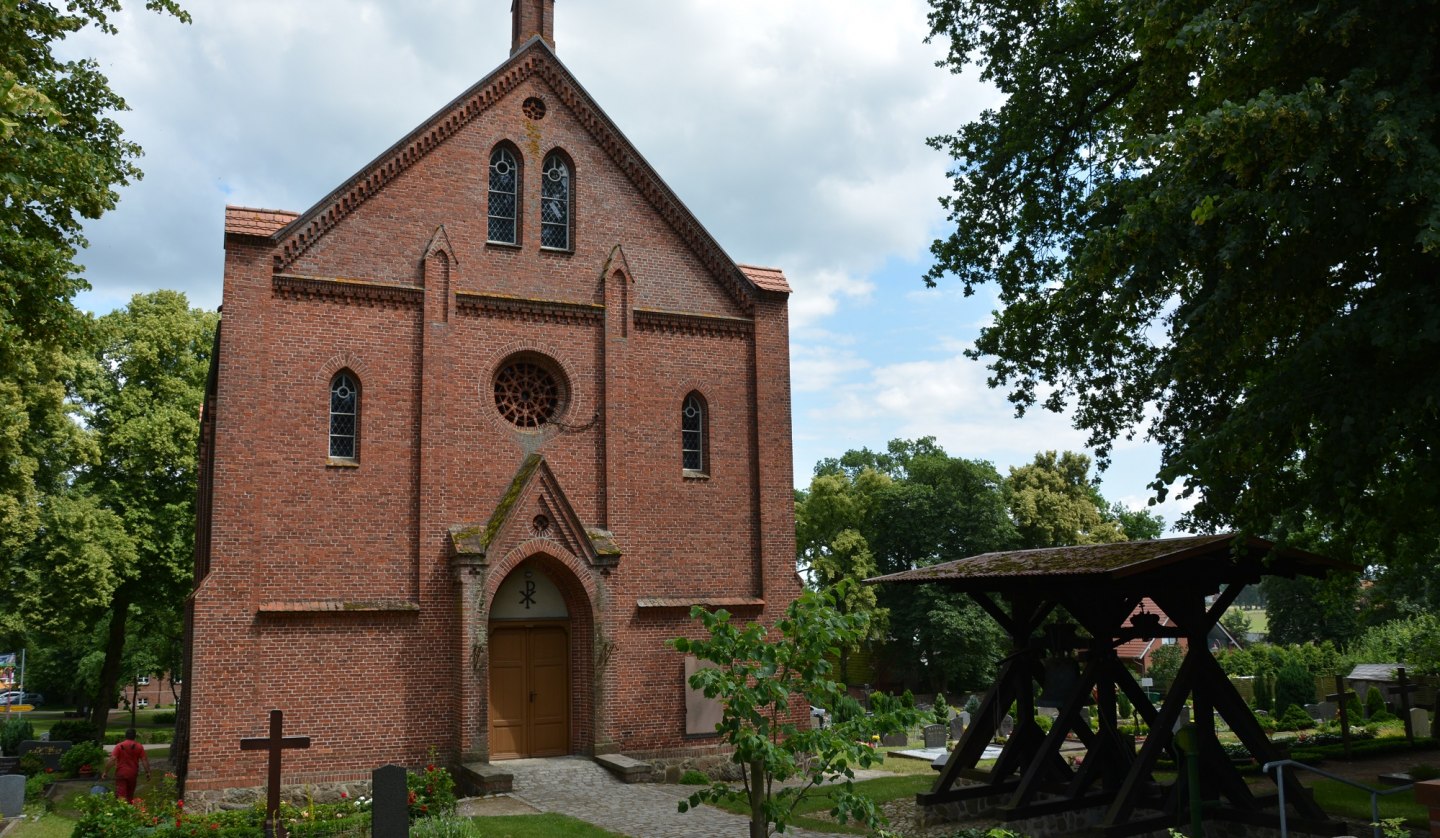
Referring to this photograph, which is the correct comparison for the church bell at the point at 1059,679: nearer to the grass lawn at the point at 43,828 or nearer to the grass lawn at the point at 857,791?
the grass lawn at the point at 857,791

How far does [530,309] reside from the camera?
20000 millimetres

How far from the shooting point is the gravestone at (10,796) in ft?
57.9

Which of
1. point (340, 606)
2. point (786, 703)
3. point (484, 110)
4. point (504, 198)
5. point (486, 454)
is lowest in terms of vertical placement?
point (786, 703)

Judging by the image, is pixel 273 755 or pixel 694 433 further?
pixel 694 433

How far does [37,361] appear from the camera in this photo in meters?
19.1

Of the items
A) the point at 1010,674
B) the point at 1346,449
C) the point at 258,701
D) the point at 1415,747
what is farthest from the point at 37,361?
the point at 1415,747

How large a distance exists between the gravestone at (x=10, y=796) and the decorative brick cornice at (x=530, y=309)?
1082cm

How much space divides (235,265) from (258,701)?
7156mm

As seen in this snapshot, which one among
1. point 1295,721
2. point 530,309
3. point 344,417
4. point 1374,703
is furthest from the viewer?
point 1295,721

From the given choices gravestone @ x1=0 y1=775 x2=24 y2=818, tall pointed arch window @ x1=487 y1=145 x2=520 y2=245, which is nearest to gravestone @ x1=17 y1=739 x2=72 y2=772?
gravestone @ x1=0 y1=775 x2=24 y2=818

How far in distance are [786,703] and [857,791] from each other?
8266 mm

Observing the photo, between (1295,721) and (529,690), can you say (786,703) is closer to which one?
(529,690)

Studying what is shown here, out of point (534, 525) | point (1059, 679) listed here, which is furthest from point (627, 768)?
point (1059, 679)

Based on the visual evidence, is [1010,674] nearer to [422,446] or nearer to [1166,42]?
[1166,42]
